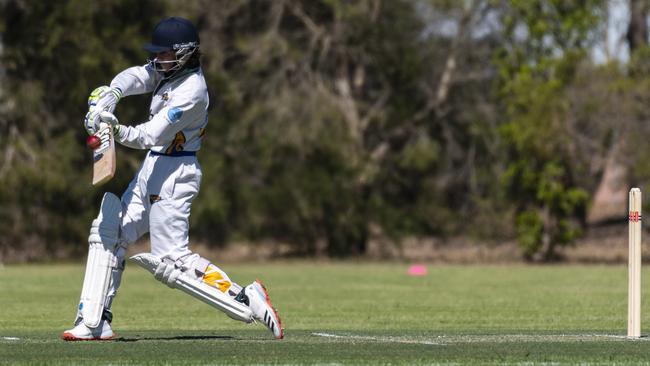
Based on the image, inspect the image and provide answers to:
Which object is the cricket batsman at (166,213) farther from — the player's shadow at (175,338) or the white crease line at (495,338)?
the white crease line at (495,338)

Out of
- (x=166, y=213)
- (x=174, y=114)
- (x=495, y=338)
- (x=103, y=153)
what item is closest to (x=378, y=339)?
(x=495, y=338)

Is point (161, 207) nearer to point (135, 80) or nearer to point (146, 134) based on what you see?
point (146, 134)

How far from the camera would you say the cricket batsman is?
9.62m

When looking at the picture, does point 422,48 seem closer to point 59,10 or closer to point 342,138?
point 342,138

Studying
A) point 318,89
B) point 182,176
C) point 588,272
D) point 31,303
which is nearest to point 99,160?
point 182,176

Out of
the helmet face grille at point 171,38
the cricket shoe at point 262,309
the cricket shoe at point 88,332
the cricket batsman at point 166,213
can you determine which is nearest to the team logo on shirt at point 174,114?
the cricket batsman at point 166,213

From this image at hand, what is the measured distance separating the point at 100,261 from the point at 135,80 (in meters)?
1.37

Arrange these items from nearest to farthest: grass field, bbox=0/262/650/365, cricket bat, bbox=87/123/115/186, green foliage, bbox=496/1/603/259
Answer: grass field, bbox=0/262/650/365 < cricket bat, bbox=87/123/115/186 < green foliage, bbox=496/1/603/259

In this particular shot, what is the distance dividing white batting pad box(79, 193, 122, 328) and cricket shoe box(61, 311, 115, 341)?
8 cm

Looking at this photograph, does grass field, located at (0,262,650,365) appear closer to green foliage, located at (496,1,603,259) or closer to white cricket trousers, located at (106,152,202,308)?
white cricket trousers, located at (106,152,202,308)

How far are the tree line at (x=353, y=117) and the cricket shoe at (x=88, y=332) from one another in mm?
21634

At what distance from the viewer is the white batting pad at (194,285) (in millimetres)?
9602

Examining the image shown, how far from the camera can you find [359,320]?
14.0 m

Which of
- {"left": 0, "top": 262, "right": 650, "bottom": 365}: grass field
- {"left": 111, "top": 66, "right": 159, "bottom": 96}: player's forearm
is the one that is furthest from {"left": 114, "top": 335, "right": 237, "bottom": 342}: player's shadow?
{"left": 111, "top": 66, "right": 159, "bottom": 96}: player's forearm
